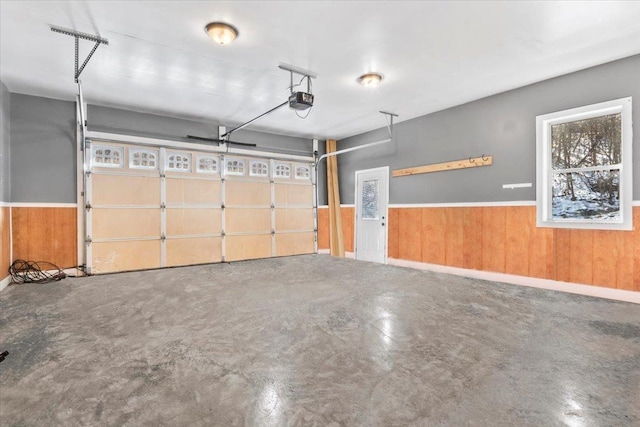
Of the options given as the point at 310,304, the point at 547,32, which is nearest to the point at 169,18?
the point at 310,304

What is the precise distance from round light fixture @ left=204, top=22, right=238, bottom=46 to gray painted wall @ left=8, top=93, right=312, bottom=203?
335 cm

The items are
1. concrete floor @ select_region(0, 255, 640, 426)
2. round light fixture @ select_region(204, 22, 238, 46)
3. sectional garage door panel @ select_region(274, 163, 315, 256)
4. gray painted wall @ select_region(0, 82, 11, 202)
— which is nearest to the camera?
concrete floor @ select_region(0, 255, 640, 426)

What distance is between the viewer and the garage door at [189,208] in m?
5.36

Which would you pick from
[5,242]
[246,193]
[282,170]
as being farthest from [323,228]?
[5,242]

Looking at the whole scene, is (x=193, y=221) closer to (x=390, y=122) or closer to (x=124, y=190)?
(x=124, y=190)

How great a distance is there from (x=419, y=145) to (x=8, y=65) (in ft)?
20.3

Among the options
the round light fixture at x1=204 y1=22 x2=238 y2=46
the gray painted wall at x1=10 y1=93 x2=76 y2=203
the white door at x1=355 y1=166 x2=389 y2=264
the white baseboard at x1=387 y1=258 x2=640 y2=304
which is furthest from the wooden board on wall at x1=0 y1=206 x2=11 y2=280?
the white baseboard at x1=387 y1=258 x2=640 y2=304

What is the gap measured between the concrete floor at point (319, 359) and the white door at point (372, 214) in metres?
3.26

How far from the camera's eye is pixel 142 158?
5.70 meters

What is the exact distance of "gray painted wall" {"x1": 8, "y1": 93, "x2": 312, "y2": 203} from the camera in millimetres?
4770

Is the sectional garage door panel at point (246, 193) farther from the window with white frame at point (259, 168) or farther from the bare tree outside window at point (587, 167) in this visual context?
the bare tree outside window at point (587, 167)

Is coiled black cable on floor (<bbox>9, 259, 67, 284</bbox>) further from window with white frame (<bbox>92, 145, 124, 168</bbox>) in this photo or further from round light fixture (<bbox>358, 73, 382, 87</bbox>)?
round light fixture (<bbox>358, 73, 382, 87</bbox>)

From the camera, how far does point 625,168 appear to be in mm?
3686

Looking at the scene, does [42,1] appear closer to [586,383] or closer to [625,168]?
[586,383]
